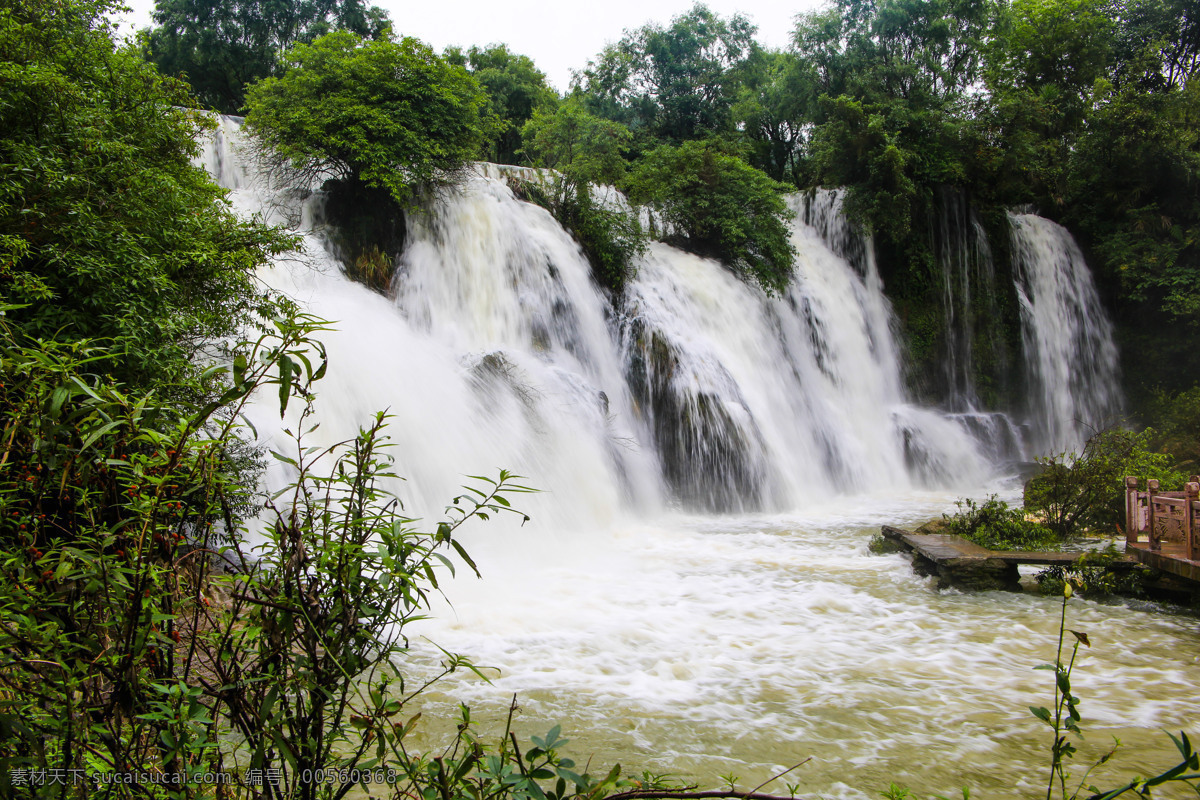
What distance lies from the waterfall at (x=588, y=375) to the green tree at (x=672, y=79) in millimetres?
10274

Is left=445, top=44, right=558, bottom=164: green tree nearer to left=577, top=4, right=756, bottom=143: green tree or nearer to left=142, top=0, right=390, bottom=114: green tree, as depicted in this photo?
left=577, top=4, right=756, bottom=143: green tree

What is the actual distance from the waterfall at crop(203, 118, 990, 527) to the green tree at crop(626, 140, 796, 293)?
82 cm

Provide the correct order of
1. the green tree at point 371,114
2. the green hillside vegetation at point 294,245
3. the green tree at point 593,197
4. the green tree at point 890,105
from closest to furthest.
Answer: the green hillside vegetation at point 294,245
the green tree at point 371,114
the green tree at point 593,197
the green tree at point 890,105

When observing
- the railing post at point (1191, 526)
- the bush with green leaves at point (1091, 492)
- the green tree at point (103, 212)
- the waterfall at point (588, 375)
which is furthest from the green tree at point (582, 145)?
the railing post at point (1191, 526)

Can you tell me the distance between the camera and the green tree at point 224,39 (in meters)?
28.9

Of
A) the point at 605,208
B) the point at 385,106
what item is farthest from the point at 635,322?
the point at 385,106

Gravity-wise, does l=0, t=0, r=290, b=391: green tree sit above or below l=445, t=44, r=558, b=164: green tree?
below

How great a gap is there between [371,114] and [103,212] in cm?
785

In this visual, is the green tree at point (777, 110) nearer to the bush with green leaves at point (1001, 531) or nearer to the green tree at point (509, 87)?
the green tree at point (509, 87)

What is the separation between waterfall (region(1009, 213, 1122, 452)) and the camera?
61.5 feet

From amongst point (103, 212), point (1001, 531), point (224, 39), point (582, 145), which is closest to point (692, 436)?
point (1001, 531)

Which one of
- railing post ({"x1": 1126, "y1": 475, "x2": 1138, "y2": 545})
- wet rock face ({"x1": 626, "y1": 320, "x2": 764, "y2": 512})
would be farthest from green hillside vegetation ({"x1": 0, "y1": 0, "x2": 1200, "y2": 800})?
wet rock face ({"x1": 626, "y1": 320, "x2": 764, "y2": 512})

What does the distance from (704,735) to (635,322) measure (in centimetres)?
988

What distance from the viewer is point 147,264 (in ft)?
17.2
